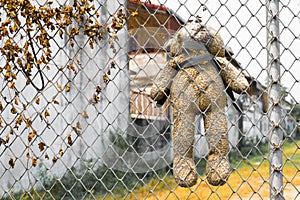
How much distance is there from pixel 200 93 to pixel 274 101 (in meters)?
0.23

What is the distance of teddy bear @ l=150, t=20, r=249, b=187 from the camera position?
1.59 metres

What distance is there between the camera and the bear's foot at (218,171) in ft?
5.18

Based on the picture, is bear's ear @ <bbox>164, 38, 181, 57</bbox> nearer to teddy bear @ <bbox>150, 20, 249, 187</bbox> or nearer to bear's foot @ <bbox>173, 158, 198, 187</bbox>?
teddy bear @ <bbox>150, 20, 249, 187</bbox>

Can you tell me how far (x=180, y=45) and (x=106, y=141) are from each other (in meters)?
1.75

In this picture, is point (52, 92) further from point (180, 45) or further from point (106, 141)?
point (180, 45)

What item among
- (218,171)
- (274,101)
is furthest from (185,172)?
(274,101)

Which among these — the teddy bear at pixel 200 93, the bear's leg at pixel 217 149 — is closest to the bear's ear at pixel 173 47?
the teddy bear at pixel 200 93

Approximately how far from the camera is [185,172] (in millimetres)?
1609

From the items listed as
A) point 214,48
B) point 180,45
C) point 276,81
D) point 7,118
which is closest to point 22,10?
point 180,45

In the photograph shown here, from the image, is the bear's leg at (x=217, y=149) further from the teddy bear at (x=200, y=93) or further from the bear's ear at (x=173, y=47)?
the bear's ear at (x=173, y=47)

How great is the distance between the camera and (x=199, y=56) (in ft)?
5.34

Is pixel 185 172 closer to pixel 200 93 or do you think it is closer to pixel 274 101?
pixel 200 93

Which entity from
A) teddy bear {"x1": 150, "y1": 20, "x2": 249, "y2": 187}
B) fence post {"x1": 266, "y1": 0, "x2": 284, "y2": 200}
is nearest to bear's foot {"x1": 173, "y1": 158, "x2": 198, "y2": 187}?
teddy bear {"x1": 150, "y1": 20, "x2": 249, "y2": 187}

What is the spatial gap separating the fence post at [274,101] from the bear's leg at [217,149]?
0.16 metres
